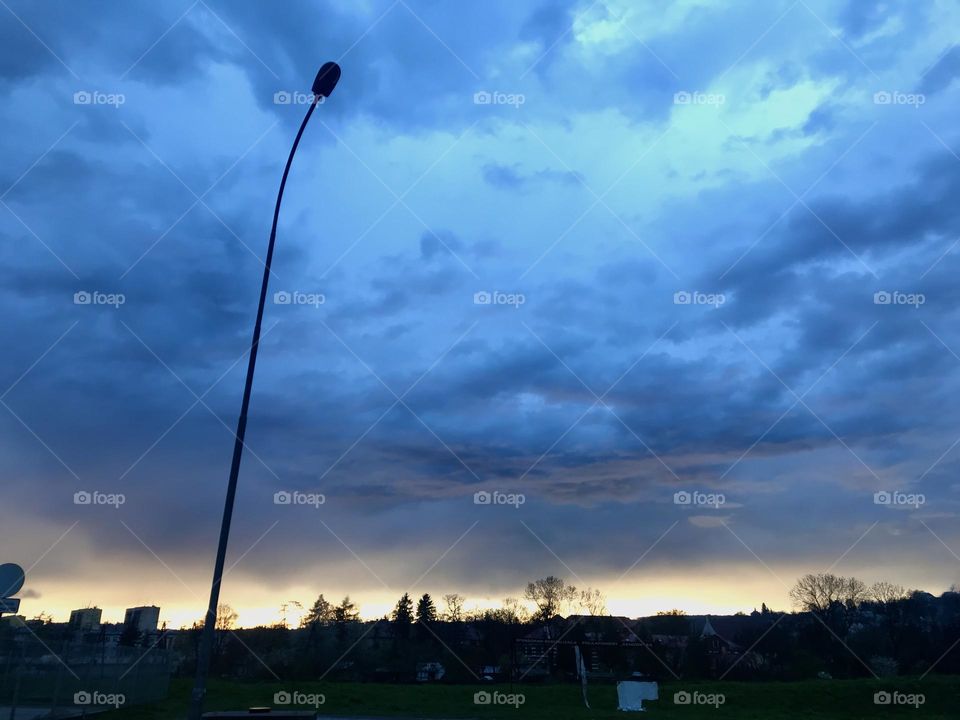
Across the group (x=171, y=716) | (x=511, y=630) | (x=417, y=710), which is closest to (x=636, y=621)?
(x=511, y=630)

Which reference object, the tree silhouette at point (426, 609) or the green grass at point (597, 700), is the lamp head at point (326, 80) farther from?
the tree silhouette at point (426, 609)

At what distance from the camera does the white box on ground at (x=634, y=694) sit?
3922 centimetres

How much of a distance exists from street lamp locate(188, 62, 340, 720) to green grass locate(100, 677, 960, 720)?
22704 millimetres

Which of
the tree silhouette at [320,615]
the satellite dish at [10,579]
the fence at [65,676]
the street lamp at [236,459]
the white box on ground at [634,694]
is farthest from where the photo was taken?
the tree silhouette at [320,615]

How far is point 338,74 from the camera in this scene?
1596cm

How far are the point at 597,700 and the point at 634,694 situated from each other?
4771 millimetres

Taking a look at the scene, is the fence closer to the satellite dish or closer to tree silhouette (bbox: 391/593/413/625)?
the satellite dish

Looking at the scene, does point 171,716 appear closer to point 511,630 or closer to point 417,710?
point 417,710

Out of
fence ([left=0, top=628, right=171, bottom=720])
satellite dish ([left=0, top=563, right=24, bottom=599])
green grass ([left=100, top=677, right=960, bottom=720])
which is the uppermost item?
satellite dish ([left=0, top=563, right=24, bottom=599])

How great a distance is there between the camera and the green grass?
3572cm

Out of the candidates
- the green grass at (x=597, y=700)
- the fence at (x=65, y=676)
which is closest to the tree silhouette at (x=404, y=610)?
the green grass at (x=597, y=700)

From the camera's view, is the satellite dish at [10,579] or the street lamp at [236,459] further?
the satellite dish at [10,579]

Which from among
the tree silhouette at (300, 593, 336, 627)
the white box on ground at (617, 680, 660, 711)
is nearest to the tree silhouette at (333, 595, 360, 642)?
the tree silhouette at (300, 593, 336, 627)

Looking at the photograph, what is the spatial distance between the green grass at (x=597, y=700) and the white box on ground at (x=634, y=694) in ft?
2.46
